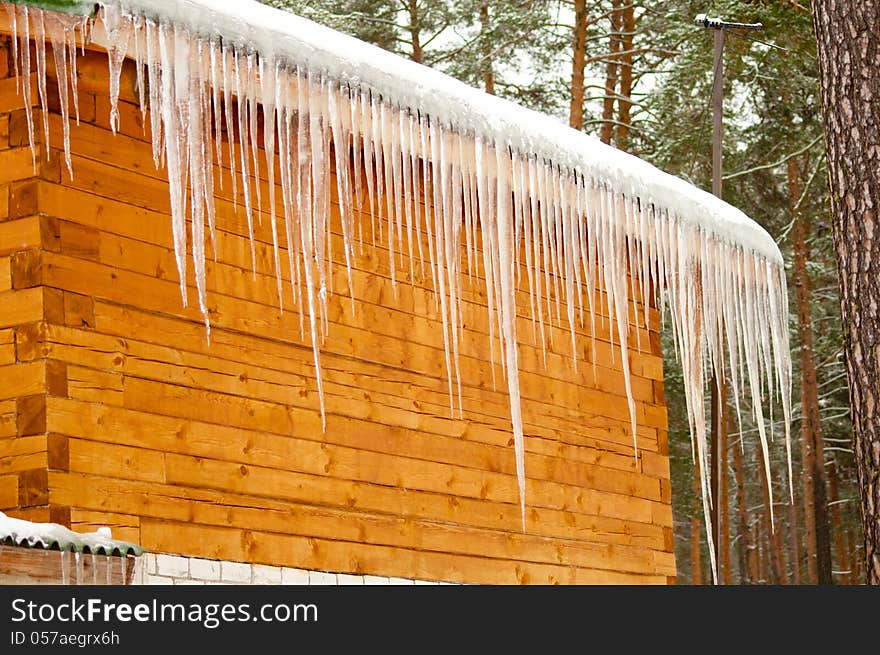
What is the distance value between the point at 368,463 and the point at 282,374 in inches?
26.9

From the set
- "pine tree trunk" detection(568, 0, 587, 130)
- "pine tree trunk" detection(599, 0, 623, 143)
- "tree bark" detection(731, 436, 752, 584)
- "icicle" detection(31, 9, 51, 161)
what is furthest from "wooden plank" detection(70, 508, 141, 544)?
"tree bark" detection(731, 436, 752, 584)

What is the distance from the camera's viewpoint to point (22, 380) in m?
5.37

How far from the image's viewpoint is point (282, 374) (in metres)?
6.40

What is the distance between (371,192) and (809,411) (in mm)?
15455

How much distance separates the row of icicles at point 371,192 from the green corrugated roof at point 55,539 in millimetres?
927

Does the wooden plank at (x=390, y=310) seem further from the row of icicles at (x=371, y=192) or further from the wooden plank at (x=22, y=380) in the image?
the wooden plank at (x=22, y=380)

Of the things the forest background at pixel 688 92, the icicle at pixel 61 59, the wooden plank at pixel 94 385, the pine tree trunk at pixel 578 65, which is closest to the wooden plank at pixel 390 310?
the wooden plank at pixel 94 385

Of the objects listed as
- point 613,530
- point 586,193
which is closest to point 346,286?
point 586,193

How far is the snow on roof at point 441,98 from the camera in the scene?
209 inches

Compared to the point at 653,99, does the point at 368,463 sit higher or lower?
lower

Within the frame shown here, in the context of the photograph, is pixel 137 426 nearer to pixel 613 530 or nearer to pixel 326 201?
pixel 326 201

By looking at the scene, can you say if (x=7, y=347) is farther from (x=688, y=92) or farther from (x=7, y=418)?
(x=688, y=92)

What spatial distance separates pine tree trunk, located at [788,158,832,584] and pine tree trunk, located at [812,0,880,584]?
15579mm
